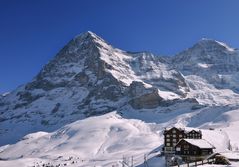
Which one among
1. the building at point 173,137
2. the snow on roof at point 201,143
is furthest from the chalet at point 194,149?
the building at point 173,137

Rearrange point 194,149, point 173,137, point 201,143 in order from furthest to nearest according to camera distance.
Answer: point 173,137, point 201,143, point 194,149

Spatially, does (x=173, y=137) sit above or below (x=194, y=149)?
above

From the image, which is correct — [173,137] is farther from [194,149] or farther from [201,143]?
[194,149]

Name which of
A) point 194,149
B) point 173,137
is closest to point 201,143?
point 194,149

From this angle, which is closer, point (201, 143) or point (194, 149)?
point (194, 149)

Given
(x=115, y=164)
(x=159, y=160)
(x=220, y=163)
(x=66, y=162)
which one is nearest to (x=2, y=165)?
(x=66, y=162)

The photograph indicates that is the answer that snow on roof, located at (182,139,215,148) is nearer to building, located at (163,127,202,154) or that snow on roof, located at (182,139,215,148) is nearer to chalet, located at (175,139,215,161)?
chalet, located at (175,139,215,161)

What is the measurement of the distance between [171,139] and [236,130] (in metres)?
78.9

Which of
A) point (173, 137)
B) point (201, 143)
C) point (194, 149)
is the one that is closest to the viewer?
point (194, 149)

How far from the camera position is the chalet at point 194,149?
86.3 metres

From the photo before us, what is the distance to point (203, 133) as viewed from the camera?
104062mm

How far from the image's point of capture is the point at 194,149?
87875mm

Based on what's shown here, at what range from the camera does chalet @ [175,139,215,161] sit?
283 ft

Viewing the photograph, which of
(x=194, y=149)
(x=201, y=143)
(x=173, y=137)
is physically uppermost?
(x=173, y=137)
